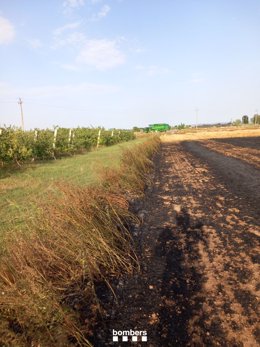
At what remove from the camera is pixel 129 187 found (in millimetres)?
8195

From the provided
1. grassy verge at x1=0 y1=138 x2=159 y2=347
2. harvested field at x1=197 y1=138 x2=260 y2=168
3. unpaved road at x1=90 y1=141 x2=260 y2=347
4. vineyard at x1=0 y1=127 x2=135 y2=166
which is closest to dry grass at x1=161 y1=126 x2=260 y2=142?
harvested field at x1=197 y1=138 x2=260 y2=168

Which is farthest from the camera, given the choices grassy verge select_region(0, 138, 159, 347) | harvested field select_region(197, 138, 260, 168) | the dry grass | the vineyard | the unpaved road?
the dry grass

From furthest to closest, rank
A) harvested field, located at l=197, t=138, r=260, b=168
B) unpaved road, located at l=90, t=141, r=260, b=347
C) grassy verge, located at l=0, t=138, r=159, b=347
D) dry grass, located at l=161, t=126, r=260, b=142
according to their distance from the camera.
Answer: dry grass, located at l=161, t=126, r=260, b=142 < harvested field, located at l=197, t=138, r=260, b=168 < unpaved road, located at l=90, t=141, r=260, b=347 < grassy verge, located at l=0, t=138, r=159, b=347

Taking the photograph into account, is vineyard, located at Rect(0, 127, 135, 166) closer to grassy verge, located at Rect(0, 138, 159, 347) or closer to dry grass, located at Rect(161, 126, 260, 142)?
grassy verge, located at Rect(0, 138, 159, 347)

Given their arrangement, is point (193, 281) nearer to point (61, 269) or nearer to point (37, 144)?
point (61, 269)

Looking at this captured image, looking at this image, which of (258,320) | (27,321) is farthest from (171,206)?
(27,321)

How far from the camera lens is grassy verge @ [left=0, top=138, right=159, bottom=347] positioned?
8.37 ft

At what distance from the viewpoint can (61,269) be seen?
11.8 feet

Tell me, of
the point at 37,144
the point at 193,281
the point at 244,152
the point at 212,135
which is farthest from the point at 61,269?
the point at 212,135

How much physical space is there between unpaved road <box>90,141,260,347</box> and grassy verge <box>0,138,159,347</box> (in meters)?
0.26

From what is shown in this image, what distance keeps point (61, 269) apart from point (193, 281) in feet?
5.18

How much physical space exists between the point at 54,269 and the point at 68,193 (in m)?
1.51

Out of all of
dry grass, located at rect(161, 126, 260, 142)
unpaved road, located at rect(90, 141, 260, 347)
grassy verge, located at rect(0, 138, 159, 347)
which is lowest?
unpaved road, located at rect(90, 141, 260, 347)

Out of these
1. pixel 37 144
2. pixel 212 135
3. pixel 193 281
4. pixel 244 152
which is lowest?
pixel 193 281
